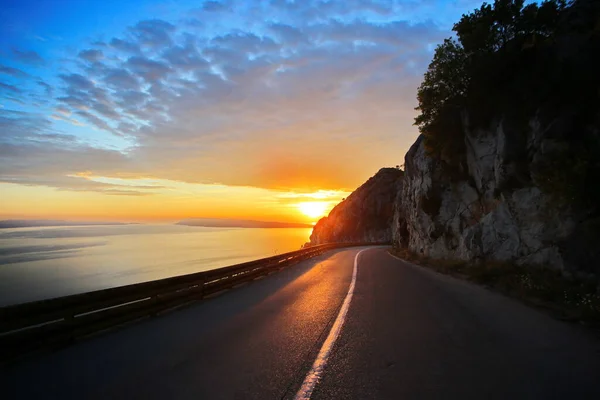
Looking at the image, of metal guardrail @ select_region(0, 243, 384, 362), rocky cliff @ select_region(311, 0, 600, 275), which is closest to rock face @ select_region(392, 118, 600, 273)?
rocky cliff @ select_region(311, 0, 600, 275)

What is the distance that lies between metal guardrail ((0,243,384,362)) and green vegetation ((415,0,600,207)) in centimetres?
1262

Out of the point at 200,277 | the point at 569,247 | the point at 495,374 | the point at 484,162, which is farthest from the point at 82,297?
the point at 484,162

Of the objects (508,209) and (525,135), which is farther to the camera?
(508,209)

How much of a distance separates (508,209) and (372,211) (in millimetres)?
71726

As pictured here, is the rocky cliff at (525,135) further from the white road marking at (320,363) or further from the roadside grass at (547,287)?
the white road marking at (320,363)

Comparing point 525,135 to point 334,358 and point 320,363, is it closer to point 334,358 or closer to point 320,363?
point 334,358

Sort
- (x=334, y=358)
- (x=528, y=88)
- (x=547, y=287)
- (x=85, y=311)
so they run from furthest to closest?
(x=528, y=88) → (x=547, y=287) → (x=85, y=311) → (x=334, y=358)

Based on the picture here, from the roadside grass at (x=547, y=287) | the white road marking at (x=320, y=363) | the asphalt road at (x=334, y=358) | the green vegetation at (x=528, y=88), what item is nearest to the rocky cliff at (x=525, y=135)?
the green vegetation at (x=528, y=88)

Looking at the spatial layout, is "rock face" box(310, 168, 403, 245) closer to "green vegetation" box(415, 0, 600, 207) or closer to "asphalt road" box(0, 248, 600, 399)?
"green vegetation" box(415, 0, 600, 207)

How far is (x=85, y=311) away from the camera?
660 centimetres

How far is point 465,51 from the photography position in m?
19.3

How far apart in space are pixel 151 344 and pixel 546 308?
905cm

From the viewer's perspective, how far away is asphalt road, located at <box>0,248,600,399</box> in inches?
155

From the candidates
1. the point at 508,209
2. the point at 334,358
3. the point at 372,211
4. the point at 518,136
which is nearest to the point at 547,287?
the point at 508,209
